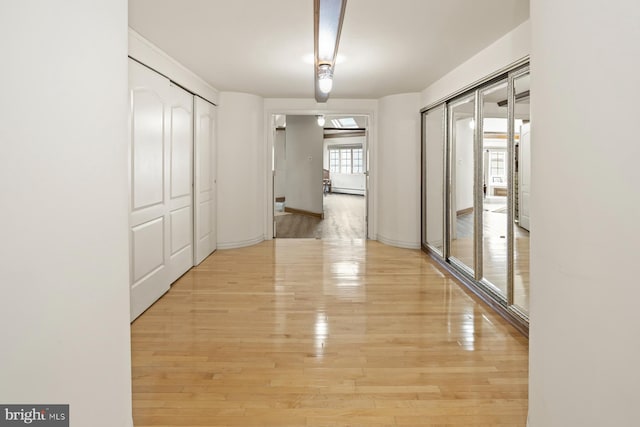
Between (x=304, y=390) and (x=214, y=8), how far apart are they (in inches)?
105

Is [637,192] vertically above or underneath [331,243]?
above

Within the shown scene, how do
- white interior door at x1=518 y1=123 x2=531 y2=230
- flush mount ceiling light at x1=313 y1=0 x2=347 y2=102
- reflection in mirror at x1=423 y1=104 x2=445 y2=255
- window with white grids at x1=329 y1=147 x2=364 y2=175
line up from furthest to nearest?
window with white grids at x1=329 y1=147 x2=364 y2=175, reflection in mirror at x1=423 y1=104 x2=445 y2=255, white interior door at x1=518 y1=123 x2=531 y2=230, flush mount ceiling light at x1=313 y1=0 x2=347 y2=102

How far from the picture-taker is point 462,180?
4516 millimetres

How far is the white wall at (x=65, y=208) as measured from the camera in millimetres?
979

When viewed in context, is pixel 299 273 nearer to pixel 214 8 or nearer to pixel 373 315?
pixel 373 315

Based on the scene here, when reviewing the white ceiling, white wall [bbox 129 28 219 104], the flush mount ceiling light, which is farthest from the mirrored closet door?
white wall [bbox 129 28 219 104]

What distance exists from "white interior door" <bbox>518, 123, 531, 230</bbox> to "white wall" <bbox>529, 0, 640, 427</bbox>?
1.60 metres

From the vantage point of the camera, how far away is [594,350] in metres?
1.14

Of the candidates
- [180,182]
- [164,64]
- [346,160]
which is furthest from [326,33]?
[346,160]

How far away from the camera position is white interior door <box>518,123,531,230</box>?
9.73 ft

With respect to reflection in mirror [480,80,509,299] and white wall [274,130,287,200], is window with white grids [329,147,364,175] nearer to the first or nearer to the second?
white wall [274,130,287,200]

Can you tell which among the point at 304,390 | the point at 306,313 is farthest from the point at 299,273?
the point at 304,390

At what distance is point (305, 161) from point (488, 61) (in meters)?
6.52

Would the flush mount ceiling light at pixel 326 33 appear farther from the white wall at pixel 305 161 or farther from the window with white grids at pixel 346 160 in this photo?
the window with white grids at pixel 346 160
